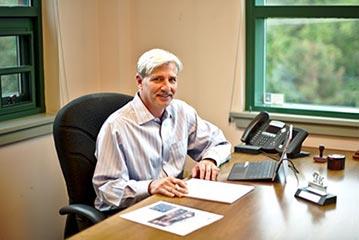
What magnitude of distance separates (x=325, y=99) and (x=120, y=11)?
1.35m

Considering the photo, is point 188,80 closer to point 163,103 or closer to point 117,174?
point 163,103

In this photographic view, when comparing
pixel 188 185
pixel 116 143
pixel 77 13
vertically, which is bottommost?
pixel 188 185

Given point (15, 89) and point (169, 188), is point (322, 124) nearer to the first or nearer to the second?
point (169, 188)

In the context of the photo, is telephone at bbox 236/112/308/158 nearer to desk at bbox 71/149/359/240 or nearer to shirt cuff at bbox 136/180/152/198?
desk at bbox 71/149/359/240

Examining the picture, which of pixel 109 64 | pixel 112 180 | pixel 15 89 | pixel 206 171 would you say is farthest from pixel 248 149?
pixel 15 89

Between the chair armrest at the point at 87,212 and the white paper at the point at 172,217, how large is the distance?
0.28 metres

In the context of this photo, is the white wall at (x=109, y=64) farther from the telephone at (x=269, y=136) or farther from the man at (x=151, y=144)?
the man at (x=151, y=144)

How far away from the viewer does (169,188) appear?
2.39 m

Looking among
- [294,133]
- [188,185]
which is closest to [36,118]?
[188,185]

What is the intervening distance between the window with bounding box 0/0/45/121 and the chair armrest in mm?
954

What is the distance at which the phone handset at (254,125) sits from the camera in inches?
124

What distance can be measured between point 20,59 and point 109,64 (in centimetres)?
59

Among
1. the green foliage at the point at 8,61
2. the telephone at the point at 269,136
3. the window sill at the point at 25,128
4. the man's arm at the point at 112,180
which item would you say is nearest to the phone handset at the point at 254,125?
the telephone at the point at 269,136

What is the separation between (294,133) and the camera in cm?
301
